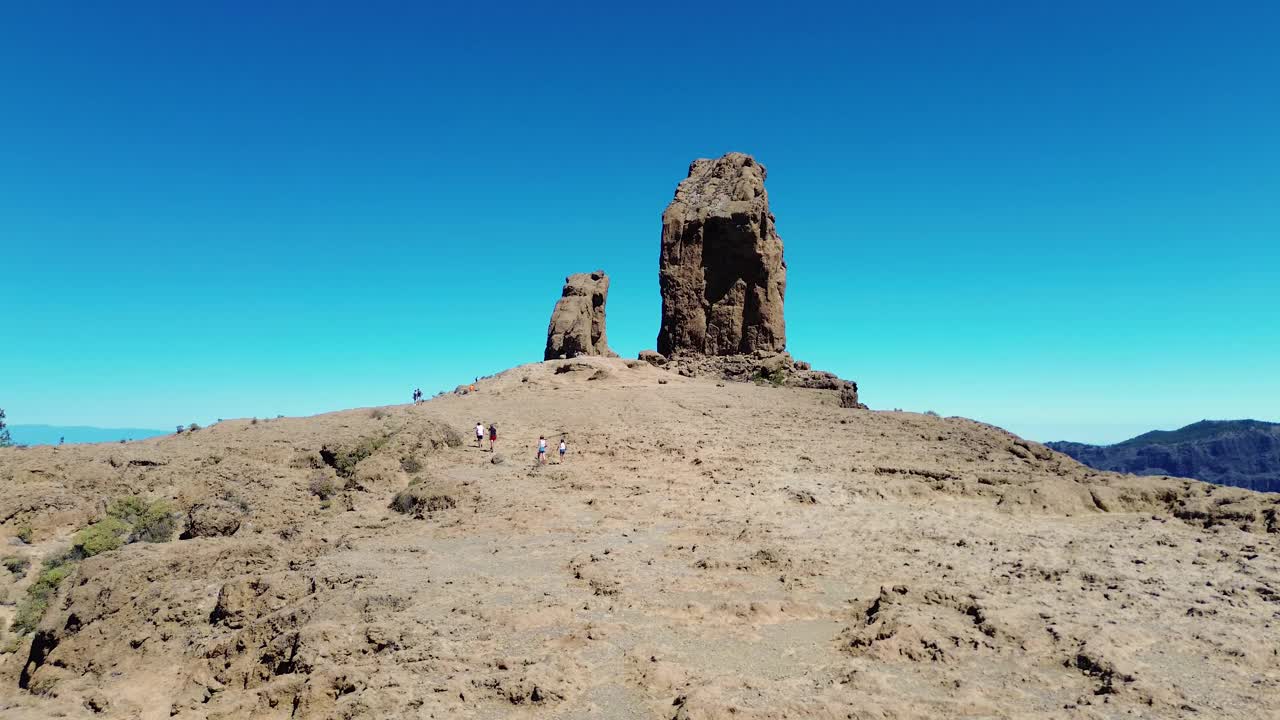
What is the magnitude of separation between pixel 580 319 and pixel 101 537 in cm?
3095

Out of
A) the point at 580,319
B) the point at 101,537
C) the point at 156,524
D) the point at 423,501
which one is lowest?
the point at 101,537

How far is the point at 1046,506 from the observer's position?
15133 millimetres

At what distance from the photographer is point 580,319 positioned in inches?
1738

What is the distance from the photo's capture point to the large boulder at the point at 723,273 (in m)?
35.7

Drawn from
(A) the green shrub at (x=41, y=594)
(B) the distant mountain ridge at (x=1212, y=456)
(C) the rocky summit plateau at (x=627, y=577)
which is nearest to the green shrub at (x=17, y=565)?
(C) the rocky summit plateau at (x=627, y=577)

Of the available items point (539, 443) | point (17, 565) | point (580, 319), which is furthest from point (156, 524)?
point (580, 319)

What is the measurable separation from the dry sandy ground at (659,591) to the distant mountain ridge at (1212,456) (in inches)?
4627

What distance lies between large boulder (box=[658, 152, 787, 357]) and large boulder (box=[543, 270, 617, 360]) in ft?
25.8

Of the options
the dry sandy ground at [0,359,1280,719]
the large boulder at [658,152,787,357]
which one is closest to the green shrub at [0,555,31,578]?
the dry sandy ground at [0,359,1280,719]

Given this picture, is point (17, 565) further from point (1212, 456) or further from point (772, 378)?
point (1212, 456)

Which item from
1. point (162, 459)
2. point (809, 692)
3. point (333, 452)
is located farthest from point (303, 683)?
point (162, 459)

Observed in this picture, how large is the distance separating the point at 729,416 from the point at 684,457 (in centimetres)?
548

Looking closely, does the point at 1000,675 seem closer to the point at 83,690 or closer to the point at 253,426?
the point at 83,690

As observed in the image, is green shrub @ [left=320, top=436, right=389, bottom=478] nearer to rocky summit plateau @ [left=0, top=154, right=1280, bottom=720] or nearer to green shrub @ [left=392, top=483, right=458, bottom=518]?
rocky summit plateau @ [left=0, top=154, right=1280, bottom=720]
